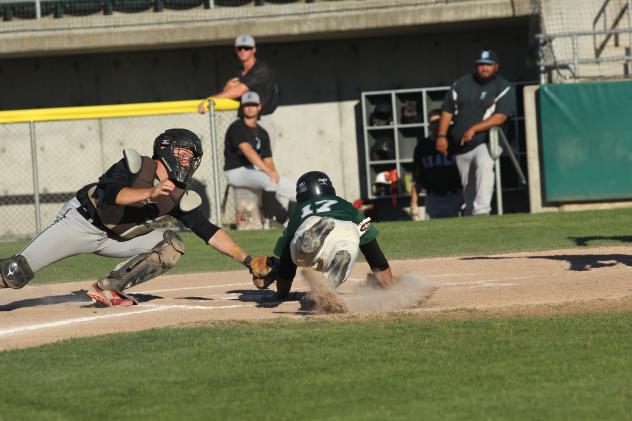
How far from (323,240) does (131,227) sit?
172cm

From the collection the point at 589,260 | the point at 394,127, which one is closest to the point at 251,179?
the point at 394,127

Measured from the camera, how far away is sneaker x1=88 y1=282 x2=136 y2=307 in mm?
9344

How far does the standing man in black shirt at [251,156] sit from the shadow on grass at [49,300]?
622 centimetres

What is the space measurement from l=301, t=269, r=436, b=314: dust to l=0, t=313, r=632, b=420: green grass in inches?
22.0

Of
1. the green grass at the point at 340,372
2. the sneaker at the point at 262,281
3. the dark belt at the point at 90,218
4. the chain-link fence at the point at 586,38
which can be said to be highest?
the chain-link fence at the point at 586,38

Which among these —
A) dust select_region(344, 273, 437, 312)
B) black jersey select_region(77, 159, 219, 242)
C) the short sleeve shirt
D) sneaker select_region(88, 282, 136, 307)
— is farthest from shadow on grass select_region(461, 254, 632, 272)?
the short sleeve shirt

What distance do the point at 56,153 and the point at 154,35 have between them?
277 cm

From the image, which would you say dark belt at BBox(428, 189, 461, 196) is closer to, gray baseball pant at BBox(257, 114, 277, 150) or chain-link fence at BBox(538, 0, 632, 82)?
gray baseball pant at BBox(257, 114, 277, 150)

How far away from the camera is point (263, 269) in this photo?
9.02 m

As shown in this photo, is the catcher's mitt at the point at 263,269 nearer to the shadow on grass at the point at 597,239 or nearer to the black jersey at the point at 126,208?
the black jersey at the point at 126,208

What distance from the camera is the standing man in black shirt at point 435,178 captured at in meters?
17.8

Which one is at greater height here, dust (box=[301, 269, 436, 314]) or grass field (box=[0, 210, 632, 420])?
dust (box=[301, 269, 436, 314])

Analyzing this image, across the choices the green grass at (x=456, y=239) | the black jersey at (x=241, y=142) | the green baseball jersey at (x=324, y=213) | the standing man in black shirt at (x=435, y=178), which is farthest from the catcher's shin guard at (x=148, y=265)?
the standing man in black shirt at (x=435, y=178)

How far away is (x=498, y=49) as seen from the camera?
22.0 m
